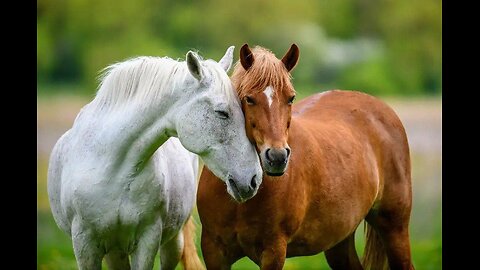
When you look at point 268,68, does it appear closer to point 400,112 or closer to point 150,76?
point 150,76

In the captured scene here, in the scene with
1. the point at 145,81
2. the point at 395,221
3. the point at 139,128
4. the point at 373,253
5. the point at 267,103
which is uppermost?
the point at 145,81

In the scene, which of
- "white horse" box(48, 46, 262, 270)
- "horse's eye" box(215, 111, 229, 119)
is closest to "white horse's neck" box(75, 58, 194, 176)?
"white horse" box(48, 46, 262, 270)

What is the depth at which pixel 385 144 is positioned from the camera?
4883 mm

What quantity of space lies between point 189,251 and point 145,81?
155cm

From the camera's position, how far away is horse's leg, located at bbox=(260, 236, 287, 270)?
378 cm

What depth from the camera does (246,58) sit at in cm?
369

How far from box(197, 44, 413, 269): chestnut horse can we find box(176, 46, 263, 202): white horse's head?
3.0 inches

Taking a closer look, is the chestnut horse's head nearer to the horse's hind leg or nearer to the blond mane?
the blond mane

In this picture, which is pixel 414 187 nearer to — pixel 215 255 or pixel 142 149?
pixel 215 255

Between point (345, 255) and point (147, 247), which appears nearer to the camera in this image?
point (147, 247)

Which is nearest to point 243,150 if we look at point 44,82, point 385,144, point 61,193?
point 61,193

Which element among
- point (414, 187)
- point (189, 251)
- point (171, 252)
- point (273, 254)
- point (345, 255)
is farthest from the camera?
point (414, 187)

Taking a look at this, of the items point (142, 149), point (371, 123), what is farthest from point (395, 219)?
point (142, 149)

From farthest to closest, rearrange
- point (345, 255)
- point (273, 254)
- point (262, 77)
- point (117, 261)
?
1. point (345, 255)
2. point (117, 261)
3. point (273, 254)
4. point (262, 77)
